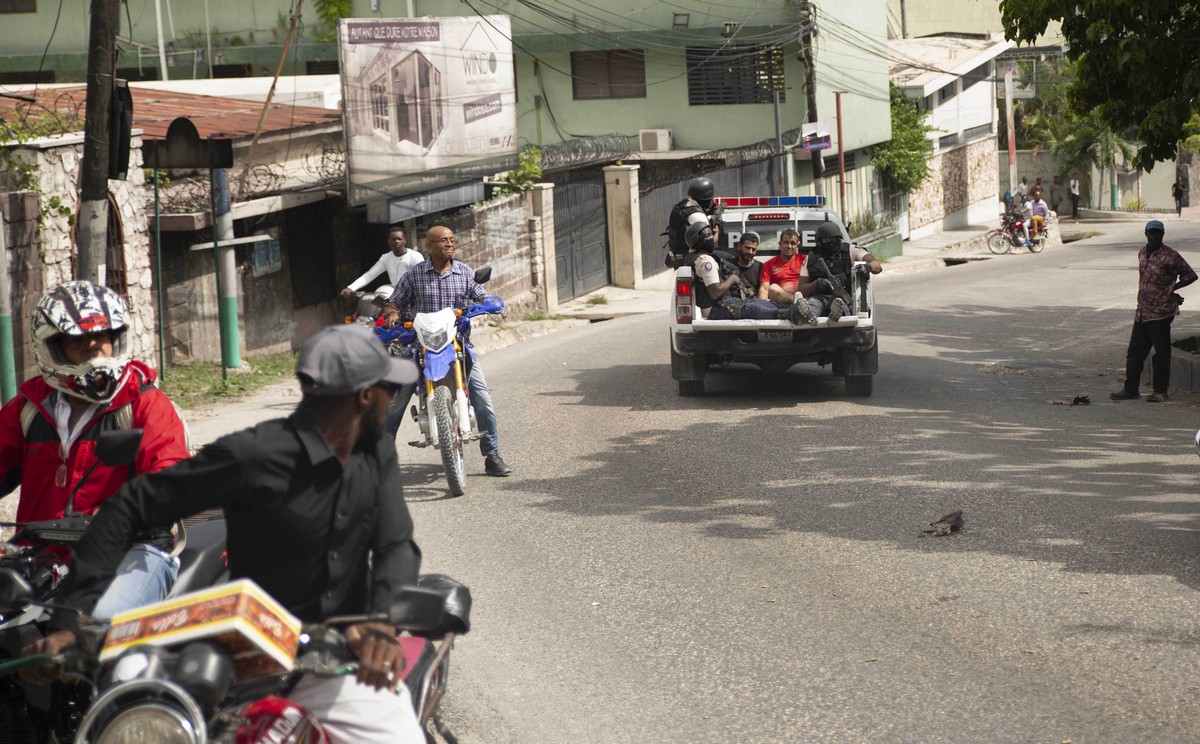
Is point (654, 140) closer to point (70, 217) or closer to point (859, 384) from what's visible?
point (859, 384)

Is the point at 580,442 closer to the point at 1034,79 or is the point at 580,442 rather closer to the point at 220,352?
the point at 220,352

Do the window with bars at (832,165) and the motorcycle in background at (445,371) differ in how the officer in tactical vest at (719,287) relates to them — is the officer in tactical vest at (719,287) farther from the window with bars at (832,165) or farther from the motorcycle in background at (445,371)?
the window with bars at (832,165)

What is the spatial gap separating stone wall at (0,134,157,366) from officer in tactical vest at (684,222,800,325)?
17.7 ft

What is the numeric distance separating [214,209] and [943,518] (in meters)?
10.3

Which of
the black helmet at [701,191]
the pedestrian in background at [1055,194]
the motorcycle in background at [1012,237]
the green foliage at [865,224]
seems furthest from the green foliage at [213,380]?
the pedestrian in background at [1055,194]

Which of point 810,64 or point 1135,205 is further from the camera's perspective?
point 1135,205

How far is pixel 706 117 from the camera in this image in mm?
38500

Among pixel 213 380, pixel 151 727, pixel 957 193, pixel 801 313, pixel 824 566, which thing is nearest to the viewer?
pixel 151 727

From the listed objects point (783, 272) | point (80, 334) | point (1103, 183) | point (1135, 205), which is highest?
point (1103, 183)

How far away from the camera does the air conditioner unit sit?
3809 centimetres

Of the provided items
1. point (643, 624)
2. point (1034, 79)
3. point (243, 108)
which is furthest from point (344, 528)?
point (1034, 79)

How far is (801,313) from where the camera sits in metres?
13.5

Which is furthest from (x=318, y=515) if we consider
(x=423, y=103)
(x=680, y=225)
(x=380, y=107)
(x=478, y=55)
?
(x=478, y=55)

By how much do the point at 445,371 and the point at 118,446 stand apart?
5.93 m
